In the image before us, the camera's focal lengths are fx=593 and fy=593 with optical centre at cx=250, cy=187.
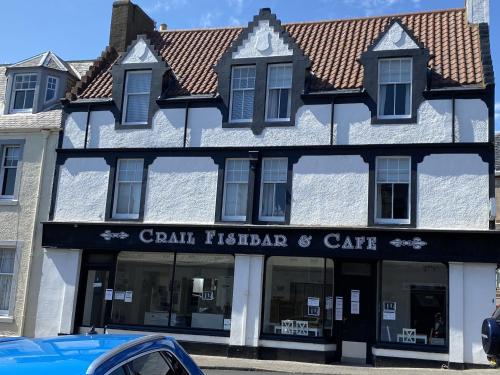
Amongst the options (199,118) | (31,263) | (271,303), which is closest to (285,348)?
(271,303)

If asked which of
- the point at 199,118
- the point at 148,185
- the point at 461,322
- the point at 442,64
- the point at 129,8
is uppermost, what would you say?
the point at 129,8

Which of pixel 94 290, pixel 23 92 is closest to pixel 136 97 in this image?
pixel 23 92

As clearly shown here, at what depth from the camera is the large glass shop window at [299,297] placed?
17.1 meters

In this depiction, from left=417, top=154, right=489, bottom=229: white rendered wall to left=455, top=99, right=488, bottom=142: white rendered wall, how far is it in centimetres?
55

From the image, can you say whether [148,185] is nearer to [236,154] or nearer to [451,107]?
[236,154]

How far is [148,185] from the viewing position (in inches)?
753

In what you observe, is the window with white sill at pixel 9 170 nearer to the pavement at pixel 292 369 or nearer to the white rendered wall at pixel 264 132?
the white rendered wall at pixel 264 132

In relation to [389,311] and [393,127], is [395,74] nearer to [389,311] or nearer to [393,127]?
[393,127]

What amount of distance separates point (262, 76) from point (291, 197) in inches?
160

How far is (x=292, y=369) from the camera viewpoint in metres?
15.4

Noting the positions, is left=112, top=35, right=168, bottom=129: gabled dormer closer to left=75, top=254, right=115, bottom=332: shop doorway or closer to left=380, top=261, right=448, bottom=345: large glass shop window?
left=75, top=254, right=115, bottom=332: shop doorway

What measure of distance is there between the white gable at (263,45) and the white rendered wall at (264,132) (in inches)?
79.6

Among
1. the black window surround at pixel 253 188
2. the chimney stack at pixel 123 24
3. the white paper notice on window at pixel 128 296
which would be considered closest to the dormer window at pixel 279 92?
the black window surround at pixel 253 188

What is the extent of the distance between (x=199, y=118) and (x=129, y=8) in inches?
258
